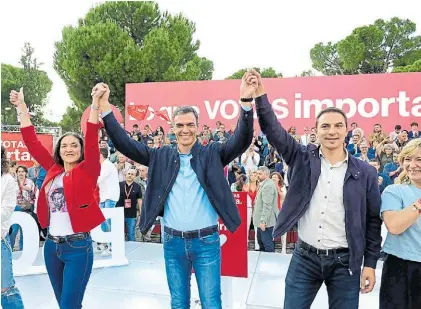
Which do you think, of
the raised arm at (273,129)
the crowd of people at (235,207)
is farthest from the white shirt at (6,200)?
the raised arm at (273,129)

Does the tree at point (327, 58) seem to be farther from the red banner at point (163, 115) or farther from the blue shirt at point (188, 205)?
the blue shirt at point (188, 205)

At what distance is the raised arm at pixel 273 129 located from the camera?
2156 mm

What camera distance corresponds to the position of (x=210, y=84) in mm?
12359

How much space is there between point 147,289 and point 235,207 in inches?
88.6

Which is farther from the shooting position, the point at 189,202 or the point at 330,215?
the point at 189,202

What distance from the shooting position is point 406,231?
6.91 feet

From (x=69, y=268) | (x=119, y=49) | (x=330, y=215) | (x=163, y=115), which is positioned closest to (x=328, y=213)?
(x=330, y=215)

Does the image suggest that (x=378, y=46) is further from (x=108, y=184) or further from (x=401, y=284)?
(x=401, y=284)

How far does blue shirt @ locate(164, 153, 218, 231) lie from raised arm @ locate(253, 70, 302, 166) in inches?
20.4

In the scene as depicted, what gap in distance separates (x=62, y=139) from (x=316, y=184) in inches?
Result: 67.1

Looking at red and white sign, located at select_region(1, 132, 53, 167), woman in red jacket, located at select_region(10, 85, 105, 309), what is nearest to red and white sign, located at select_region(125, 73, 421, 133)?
red and white sign, located at select_region(1, 132, 53, 167)

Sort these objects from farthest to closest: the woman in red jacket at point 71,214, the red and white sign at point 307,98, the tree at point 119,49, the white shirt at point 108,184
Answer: the tree at point 119,49
the red and white sign at point 307,98
the white shirt at point 108,184
the woman in red jacket at point 71,214

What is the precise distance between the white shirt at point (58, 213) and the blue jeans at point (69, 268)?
0.07 meters

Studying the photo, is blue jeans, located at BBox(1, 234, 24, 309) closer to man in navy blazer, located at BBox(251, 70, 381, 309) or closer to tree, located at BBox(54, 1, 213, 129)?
man in navy blazer, located at BBox(251, 70, 381, 309)
